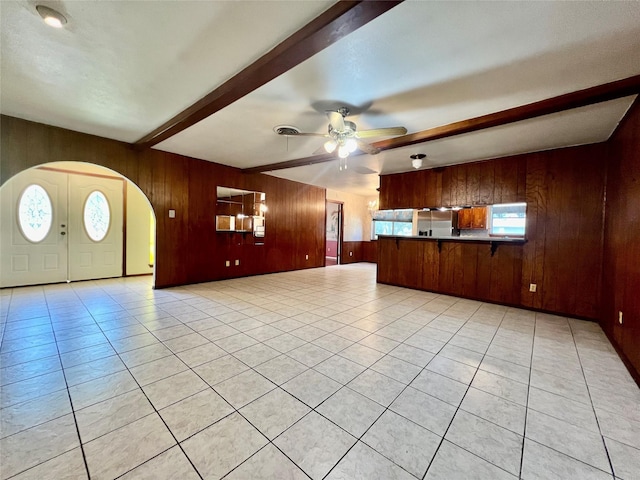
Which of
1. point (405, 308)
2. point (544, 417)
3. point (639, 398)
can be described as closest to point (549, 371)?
point (639, 398)

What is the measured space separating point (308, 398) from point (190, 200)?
4.66m

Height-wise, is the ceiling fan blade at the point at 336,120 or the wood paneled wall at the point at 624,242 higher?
the ceiling fan blade at the point at 336,120

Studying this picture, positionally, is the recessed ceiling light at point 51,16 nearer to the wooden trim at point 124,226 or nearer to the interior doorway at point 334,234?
the wooden trim at point 124,226

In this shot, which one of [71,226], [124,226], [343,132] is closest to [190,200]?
[124,226]

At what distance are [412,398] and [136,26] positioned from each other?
327 cm

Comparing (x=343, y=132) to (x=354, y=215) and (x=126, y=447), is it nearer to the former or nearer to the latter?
(x=126, y=447)

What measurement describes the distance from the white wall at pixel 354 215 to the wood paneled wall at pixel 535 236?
378 cm

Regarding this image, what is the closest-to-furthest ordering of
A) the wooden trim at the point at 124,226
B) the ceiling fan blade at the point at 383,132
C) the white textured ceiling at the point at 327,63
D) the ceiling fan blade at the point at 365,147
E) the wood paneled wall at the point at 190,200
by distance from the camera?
the white textured ceiling at the point at 327,63
the ceiling fan blade at the point at 383,132
the ceiling fan blade at the point at 365,147
the wood paneled wall at the point at 190,200
the wooden trim at the point at 124,226

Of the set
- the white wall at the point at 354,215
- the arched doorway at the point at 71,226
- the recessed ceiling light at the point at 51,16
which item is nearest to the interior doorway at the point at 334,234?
the white wall at the point at 354,215

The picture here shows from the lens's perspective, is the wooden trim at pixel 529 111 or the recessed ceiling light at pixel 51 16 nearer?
the recessed ceiling light at pixel 51 16

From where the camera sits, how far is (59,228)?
496cm

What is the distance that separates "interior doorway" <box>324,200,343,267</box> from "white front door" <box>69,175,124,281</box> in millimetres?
Result: 5674

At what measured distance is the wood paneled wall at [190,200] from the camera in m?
3.55

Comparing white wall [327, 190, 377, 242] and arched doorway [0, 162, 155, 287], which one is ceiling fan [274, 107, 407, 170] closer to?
arched doorway [0, 162, 155, 287]
